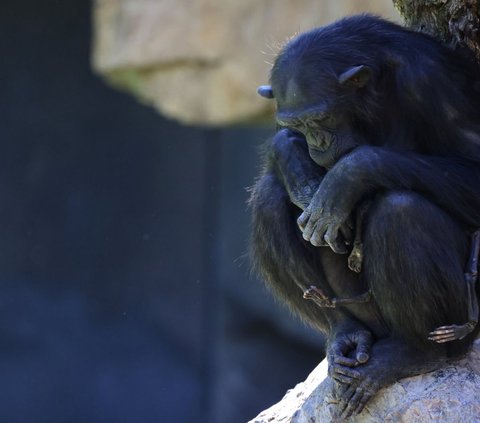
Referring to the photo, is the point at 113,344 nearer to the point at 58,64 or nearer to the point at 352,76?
the point at 58,64

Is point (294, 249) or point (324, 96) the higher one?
point (324, 96)

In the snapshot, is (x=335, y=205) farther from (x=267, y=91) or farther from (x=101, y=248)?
(x=101, y=248)

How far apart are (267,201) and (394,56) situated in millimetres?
687

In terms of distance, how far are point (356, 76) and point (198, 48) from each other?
4.81m

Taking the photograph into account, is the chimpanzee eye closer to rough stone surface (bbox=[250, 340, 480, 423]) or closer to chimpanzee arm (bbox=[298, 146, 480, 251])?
chimpanzee arm (bbox=[298, 146, 480, 251])

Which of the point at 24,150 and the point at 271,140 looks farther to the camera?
the point at 24,150

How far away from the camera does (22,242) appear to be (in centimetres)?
978

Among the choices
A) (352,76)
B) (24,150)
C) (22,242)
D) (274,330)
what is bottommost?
(274,330)

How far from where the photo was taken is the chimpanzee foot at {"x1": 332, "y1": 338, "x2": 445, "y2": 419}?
3453 mm

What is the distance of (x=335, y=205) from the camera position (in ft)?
11.4

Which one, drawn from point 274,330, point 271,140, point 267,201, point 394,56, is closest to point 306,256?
point 267,201

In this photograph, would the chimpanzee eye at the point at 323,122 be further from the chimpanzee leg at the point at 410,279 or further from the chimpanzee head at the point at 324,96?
the chimpanzee leg at the point at 410,279

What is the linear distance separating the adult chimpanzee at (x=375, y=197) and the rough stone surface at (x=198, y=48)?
4312mm

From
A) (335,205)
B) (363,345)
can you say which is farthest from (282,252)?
(363,345)
